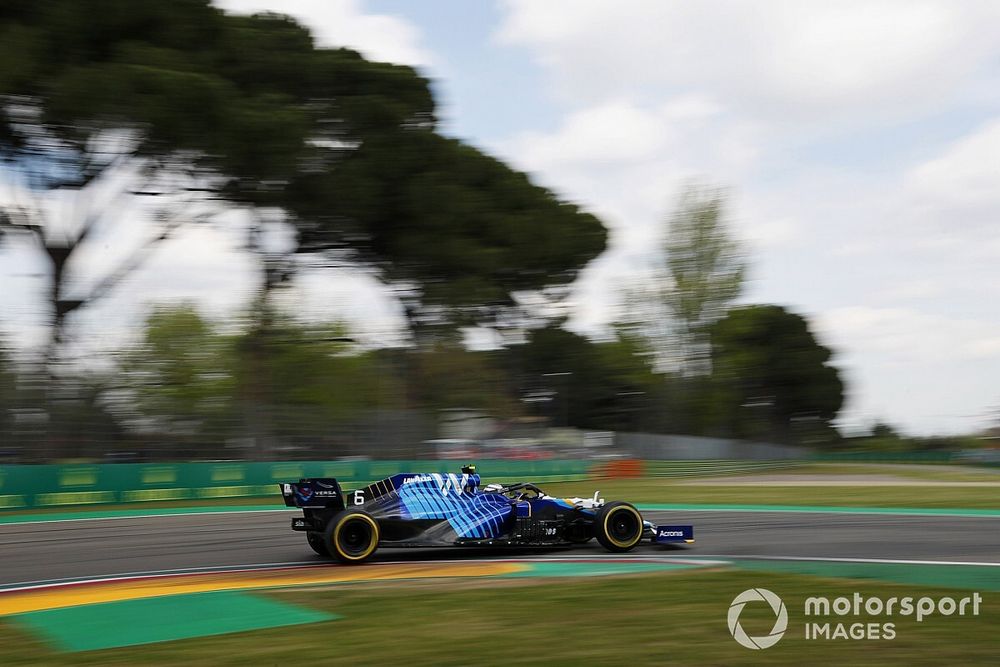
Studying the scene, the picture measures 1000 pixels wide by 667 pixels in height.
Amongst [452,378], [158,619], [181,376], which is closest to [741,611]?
[158,619]

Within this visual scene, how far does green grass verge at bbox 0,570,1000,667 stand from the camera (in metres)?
5.53

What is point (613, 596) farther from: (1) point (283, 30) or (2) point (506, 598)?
(1) point (283, 30)

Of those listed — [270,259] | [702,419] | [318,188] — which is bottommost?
[702,419]

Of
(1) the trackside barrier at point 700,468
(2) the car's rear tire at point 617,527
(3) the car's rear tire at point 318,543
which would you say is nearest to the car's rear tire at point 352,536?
(3) the car's rear tire at point 318,543

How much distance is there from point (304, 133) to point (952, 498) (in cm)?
1611

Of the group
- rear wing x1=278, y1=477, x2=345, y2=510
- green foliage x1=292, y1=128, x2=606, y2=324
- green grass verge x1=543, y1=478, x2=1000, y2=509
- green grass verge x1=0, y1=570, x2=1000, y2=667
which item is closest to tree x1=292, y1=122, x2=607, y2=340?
green foliage x1=292, y1=128, x2=606, y2=324

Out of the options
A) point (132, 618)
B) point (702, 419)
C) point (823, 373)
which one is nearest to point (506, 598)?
point (132, 618)

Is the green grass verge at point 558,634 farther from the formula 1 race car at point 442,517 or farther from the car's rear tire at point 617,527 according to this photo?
the car's rear tire at point 617,527

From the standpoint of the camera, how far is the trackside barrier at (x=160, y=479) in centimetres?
1755

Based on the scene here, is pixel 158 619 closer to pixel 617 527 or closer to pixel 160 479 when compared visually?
pixel 617 527

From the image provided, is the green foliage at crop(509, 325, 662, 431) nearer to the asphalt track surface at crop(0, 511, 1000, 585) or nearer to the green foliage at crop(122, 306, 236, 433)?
the green foliage at crop(122, 306, 236, 433)

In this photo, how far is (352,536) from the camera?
952cm

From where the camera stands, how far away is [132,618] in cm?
700

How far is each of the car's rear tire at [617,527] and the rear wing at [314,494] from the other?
2.62m
